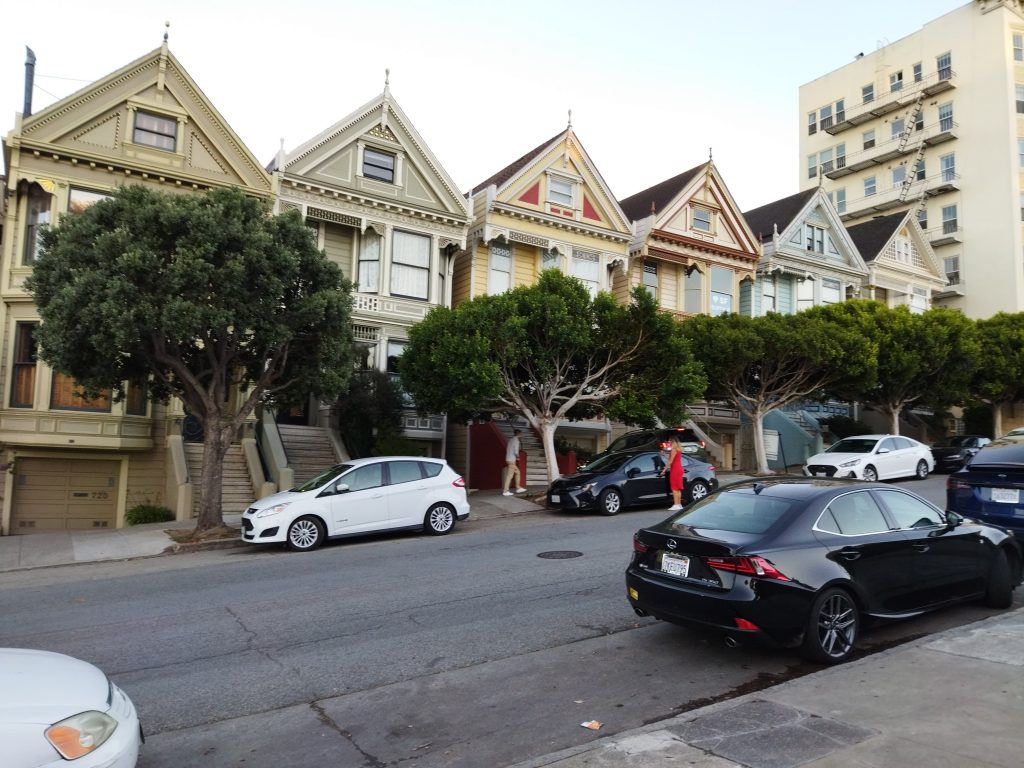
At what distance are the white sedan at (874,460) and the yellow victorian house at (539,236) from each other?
777 cm

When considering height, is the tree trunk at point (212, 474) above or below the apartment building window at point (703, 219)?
below

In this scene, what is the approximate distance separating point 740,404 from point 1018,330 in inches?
599

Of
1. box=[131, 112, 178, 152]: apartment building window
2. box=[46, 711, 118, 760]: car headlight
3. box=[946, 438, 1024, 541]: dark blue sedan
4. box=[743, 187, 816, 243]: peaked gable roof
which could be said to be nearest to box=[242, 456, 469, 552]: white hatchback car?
box=[946, 438, 1024, 541]: dark blue sedan

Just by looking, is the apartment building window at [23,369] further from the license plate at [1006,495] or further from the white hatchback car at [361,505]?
the license plate at [1006,495]

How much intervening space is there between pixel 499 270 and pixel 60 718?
77.0ft

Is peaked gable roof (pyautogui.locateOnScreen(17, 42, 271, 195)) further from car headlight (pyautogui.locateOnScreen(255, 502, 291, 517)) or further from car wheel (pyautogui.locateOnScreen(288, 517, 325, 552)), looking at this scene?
car wheel (pyautogui.locateOnScreen(288, 517, 325, 552))

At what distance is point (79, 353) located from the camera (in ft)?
46.1

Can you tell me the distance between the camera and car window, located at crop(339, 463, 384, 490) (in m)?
13.9

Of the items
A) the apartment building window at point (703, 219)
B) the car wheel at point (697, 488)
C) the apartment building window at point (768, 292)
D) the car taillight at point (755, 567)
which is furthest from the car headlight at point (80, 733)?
the apartment building window at point (768, 292)

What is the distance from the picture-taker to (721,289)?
30.3 metres

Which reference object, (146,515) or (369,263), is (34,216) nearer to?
(146,515)

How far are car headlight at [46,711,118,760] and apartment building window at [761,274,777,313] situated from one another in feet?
103

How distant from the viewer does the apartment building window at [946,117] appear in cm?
4319

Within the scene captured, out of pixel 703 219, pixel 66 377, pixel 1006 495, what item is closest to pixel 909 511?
pixel 1006 495
